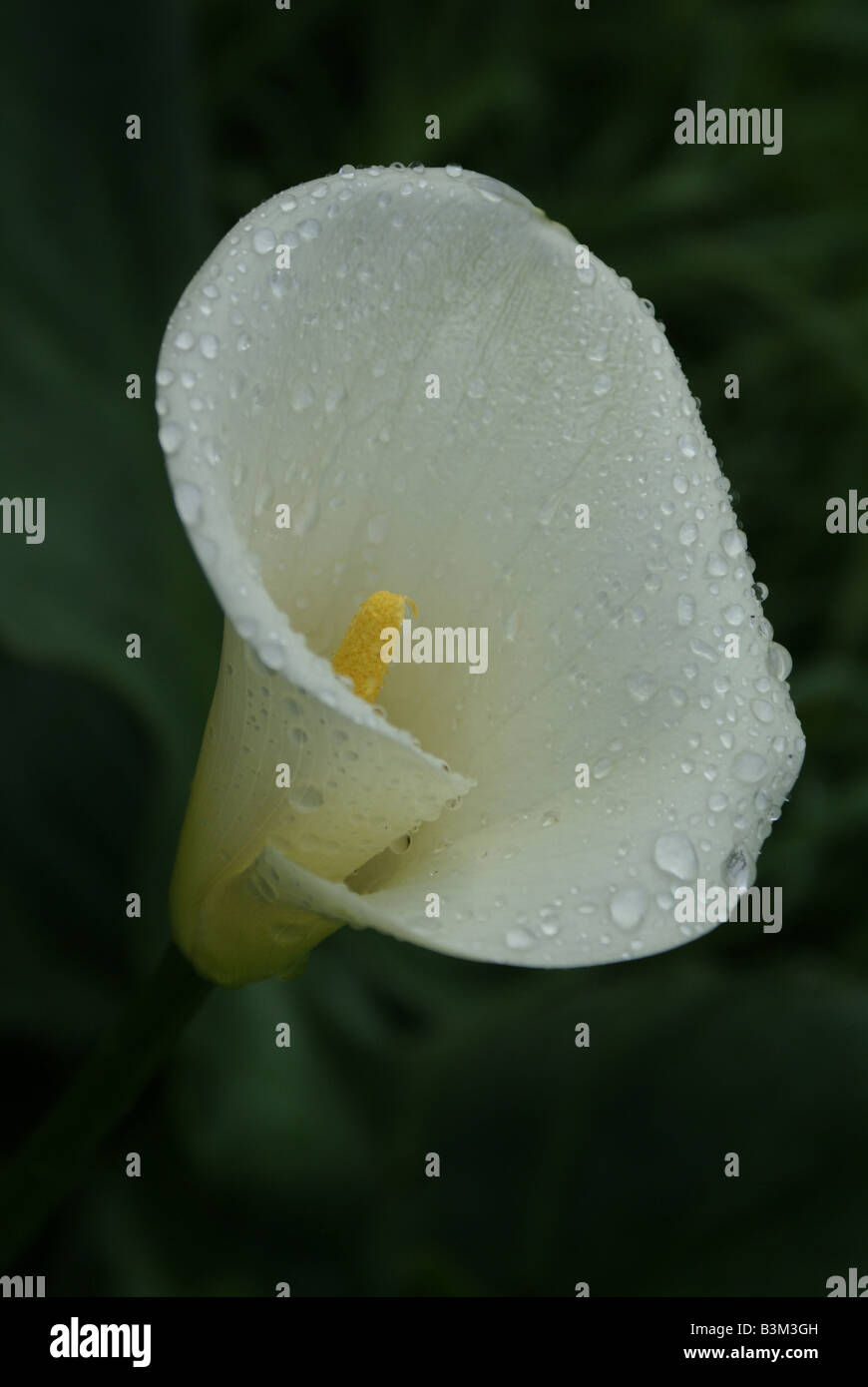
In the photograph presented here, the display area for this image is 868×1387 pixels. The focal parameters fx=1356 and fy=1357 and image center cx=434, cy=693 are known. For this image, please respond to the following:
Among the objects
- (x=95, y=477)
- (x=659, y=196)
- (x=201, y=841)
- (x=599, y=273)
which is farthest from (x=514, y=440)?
(x=659, y=196)

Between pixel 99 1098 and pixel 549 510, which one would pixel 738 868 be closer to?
pixel 549 510

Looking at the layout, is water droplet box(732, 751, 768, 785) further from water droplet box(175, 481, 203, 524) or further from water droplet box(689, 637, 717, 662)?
water droplet box(175, 481, 203, 524)

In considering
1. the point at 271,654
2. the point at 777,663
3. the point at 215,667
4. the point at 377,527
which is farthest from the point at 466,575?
the point at 215,667

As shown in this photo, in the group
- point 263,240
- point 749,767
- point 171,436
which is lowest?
point 749,767

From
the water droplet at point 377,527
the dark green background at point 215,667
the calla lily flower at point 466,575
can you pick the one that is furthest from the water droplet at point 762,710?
the dark green background at point 215,667

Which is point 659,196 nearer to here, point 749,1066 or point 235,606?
point 749,1066

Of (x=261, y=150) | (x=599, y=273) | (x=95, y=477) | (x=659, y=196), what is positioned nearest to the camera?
(x=599, y=273)

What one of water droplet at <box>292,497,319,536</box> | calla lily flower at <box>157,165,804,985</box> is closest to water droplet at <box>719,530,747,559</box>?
calla lily flower at <box>157,165,804,985</box>
